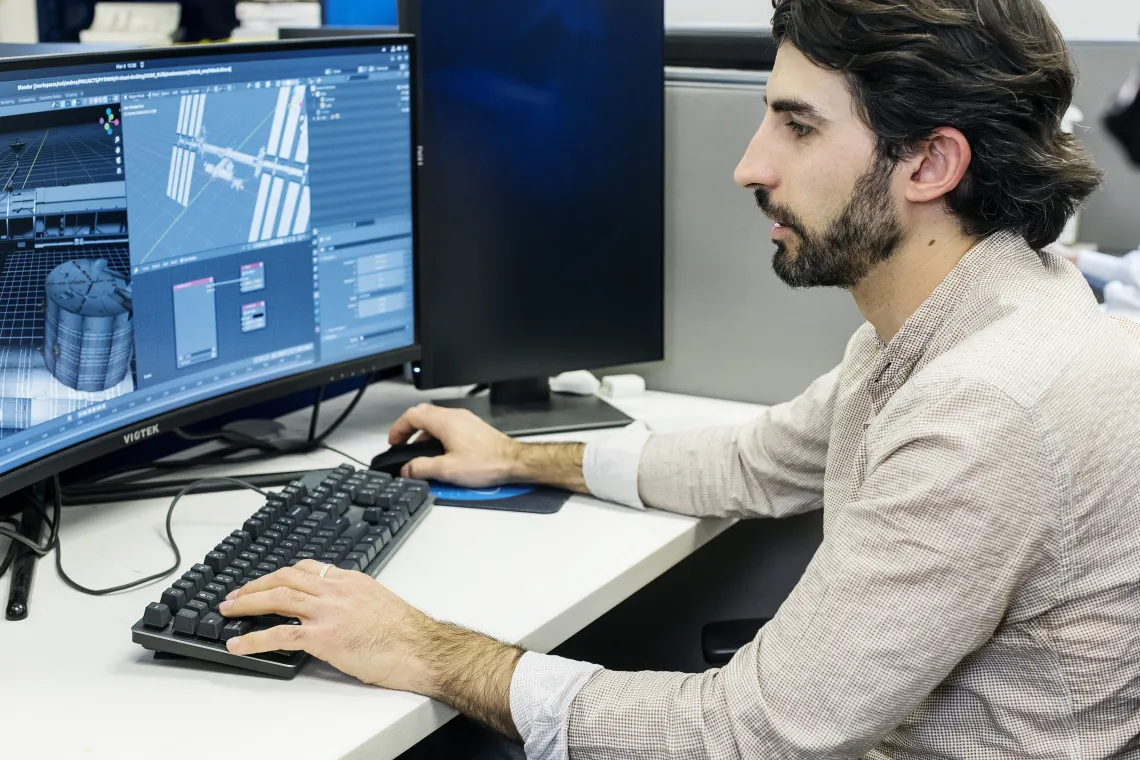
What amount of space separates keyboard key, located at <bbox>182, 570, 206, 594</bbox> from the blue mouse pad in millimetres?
349

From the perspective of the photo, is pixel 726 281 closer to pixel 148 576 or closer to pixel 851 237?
pixel 851 237

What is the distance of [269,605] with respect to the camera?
949 mm

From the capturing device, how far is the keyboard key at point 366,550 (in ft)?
3.57

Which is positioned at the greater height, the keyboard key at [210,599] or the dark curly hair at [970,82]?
the dark curly hair at [970,82]

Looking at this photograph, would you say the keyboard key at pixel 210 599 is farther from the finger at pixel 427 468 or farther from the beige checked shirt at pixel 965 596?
the finger at pixel 427 468

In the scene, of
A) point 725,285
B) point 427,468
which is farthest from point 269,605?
point 725,285

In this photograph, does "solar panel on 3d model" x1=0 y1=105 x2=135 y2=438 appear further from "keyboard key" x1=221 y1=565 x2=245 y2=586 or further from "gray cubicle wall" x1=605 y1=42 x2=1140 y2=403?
"gray cubicle wall" x1=605 y1=42 x2=1140 y2=403

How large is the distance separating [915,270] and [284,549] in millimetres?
605

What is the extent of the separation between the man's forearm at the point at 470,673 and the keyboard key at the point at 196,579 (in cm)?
19

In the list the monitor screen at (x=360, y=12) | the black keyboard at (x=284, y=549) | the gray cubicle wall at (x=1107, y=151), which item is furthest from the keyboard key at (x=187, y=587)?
the gray cubicle wall at (x=1107, y=151)

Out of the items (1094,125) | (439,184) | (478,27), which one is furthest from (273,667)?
(1094,125)

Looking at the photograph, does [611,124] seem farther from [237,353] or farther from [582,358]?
[237,353]

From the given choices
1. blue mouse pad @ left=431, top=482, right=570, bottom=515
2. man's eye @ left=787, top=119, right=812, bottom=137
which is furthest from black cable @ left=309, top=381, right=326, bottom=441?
man's eye @ left=787, top=119, right=812, bottom=137

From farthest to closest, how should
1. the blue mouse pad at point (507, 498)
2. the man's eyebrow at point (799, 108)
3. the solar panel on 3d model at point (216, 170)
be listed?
the blue mouse pad at point (507, 498)
the solar panel on 3d model at point (216, 170)
the man's eyebrow at point (799, 108)
